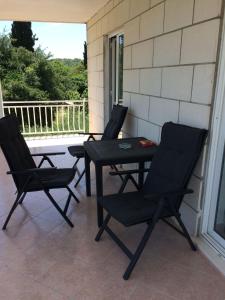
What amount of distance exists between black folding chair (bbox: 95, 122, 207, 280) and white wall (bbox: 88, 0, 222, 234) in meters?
0.14

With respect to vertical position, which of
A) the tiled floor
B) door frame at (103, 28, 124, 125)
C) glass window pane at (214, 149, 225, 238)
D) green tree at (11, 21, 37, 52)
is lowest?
the tiled floor

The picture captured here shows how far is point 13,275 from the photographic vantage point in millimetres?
1832

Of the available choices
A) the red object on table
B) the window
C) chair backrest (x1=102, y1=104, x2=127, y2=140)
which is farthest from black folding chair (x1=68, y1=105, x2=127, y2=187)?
the window

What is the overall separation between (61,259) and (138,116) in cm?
192

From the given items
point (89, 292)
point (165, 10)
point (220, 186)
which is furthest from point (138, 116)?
point (89, 292)

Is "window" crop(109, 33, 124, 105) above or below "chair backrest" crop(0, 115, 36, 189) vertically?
above

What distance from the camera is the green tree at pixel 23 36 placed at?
11.0 metres

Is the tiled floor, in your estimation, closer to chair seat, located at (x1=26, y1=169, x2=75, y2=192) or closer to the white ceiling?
chair seat, located at (x1=26, y1=169, x2=75, y2=192)

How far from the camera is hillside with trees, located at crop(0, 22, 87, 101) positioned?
10.7 m

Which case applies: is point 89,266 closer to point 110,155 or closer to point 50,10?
point 110,155

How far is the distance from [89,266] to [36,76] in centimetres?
1057

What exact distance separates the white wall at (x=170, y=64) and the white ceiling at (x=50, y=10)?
86cm

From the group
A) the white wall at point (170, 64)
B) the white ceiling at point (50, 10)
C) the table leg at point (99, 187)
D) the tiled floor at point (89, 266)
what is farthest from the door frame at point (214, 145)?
the white ceiling at point (50, 10)

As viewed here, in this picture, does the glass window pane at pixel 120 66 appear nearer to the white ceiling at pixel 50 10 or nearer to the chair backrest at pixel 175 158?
the white ceiling at pixel 50 10
